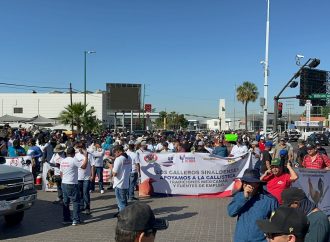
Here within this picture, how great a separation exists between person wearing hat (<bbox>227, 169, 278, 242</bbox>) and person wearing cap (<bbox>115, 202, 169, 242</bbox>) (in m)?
2.26

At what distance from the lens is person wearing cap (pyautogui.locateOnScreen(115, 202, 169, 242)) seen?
2.21 m

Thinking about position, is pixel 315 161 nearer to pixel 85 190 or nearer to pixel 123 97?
pixel 85 190

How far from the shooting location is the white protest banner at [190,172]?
1293cm

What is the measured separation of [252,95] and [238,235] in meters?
68.7

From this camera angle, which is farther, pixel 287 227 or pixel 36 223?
pixel 36 223

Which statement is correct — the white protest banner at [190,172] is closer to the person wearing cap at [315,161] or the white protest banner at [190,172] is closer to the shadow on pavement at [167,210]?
the shadow on pavement at [167,210]

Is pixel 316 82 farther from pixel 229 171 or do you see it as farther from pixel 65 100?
pixel 65 100

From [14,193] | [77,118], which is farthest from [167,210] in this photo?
[77,118]

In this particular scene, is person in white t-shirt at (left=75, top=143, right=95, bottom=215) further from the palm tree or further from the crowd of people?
the palm tree

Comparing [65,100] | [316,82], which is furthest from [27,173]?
[65,100]

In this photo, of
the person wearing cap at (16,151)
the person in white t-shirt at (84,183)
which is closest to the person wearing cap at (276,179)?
the person in white t-shirt at (84,183)

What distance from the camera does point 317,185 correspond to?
29.7 feet

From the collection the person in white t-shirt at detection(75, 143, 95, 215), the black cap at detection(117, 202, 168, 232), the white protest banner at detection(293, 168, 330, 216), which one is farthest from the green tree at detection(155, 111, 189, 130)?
the black cap at detection(117, 202, 168, 232)

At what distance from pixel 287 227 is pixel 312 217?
4.97 feet
